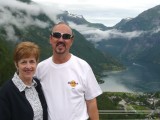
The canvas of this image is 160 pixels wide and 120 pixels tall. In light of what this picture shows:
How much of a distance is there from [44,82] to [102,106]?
7642cm

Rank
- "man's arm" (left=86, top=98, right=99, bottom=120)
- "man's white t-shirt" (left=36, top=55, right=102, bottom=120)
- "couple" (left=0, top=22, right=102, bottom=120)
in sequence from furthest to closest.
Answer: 1. "man's arm" (left=86, top=98, right=99, bottom=120)
2. "man's white t-shirt" (left=36, top=55, right=102, bottom=120)
3. "couple" (left=0, top=22, right=102, bottom=120)

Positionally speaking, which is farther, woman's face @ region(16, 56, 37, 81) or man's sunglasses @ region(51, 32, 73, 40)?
man's sunglasses @ region(51, 32, 73, 40)

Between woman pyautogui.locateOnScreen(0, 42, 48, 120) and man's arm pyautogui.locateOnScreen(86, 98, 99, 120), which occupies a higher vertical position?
woman pyautogui.locateOnScreen(0, 42, 48, 120)

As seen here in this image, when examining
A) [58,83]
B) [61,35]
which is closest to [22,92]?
[58,83]

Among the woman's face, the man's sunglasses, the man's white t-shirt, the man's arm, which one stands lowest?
the man's arm

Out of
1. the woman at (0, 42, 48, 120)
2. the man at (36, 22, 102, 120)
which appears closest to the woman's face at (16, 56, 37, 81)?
the woman at (0, 42, 48, 120)

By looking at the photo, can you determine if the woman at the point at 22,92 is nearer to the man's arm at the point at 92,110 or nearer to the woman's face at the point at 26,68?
the woman's face at the point at 26,68

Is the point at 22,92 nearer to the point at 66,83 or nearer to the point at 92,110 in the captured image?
the point at 66,83

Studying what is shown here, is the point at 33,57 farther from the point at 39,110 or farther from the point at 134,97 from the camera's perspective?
the point at 134,97

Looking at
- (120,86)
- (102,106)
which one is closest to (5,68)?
(102,106)

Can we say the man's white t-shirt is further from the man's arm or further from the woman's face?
the woman's face

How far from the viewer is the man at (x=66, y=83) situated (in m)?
3.65

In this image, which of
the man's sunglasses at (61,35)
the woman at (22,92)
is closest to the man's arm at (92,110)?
the woman at (22,92)

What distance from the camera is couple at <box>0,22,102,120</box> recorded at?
335 centimetres
